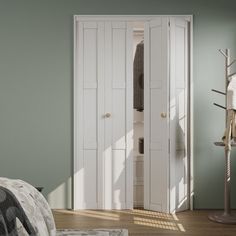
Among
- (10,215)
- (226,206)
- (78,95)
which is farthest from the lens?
(78,95)

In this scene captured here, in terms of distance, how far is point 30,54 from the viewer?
4770 millimetres

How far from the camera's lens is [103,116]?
15.7 ft

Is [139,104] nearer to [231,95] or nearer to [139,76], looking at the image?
[139,76]

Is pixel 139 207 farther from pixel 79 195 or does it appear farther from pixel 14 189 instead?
pixel 14 189

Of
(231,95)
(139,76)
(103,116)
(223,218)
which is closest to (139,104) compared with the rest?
(139,76)

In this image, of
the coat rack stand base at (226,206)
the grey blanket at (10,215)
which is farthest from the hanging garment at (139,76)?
the grey blanket at (10,215)

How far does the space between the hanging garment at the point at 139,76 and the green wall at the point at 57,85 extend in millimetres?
509

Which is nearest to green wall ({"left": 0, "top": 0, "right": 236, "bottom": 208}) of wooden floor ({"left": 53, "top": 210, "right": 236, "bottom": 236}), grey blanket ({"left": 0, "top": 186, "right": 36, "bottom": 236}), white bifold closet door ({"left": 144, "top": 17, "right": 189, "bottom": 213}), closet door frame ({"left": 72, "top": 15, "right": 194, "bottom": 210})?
closet door frame ({"left": 72, "top": 15, "right": 194, "bottom": 210})

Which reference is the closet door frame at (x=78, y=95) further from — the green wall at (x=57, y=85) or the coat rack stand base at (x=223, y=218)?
the coat rack stand base at (x=223, y=218)

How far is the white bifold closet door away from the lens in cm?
463

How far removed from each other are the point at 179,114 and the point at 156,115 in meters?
0.26

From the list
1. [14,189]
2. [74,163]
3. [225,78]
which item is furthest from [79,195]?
[14,189]

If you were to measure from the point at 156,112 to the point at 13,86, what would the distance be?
1616mm

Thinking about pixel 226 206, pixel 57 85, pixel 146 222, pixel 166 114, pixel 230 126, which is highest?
pixel 57 85
